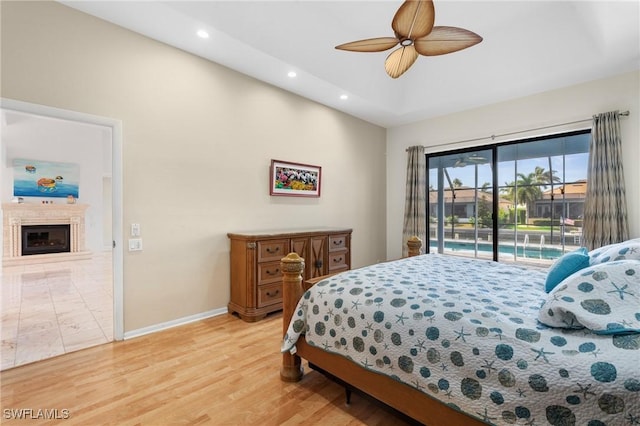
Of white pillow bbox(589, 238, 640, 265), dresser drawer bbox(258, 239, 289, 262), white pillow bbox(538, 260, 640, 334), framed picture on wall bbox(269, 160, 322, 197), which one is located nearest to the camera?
white pillow bbox(538, 260, 640, 334)

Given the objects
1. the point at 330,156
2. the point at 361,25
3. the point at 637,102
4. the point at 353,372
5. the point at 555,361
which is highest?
the point at 361,25

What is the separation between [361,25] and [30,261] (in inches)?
314

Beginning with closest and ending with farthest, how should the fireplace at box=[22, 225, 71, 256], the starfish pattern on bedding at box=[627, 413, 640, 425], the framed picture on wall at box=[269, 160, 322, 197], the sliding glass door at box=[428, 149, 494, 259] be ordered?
the starfish pattern on bedding at box=[627, 413, 640, 425] < the framed picture on wall at box=[269, 160, 322, 197] < the sliding glass door at box=[428, 149, 494, 259] < the fireplace at box=[22, 225, 71, 256]

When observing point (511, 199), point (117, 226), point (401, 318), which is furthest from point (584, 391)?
point (511, 199)

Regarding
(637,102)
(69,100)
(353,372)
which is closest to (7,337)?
(69,100)

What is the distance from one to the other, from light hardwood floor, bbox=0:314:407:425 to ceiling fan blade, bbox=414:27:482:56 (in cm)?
243

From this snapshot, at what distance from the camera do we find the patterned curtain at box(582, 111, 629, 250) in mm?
3182

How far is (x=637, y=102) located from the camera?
3.19m

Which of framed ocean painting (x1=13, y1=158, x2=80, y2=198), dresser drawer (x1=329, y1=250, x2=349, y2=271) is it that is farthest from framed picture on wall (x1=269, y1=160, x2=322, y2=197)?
framed ocean painting (x1=13, y1=158, x2=80, y2=198)

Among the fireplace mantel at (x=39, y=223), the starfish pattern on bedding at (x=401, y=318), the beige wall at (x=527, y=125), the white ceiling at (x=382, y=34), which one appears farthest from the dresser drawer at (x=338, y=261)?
the fireplace mantel at (x=39, y=223)

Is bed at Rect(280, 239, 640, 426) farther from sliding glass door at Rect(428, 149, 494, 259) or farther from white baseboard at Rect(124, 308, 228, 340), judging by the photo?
sliding glass door at Rect(428, 149, 494, 259)

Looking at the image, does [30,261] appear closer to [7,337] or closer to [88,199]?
[88,199]

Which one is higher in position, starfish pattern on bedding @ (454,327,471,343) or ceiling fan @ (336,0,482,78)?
ceiling fan @ (336,0,482,78)

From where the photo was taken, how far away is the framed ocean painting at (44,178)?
6156 millimetres
